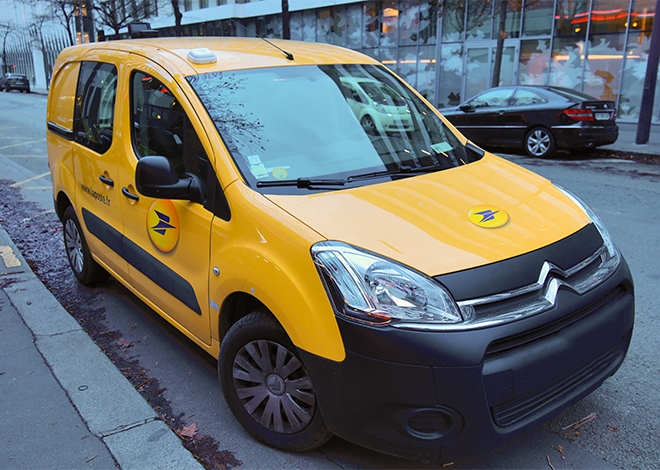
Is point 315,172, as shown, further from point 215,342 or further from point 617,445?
point 617,445

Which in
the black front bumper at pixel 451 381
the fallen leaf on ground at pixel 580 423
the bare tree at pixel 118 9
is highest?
the bare tree at pixel 118 9

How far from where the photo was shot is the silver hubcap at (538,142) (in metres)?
11.9

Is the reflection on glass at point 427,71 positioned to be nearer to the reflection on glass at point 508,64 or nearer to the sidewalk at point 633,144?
the reflection on glass at point 508,64

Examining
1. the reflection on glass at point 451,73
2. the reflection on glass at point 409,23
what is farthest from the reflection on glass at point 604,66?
the reflection on glass at point 409,23

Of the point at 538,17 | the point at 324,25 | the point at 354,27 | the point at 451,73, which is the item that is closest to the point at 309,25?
the point at 324,25

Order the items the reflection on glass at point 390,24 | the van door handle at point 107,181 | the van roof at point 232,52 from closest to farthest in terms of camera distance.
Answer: the van roof at point 232,52, the van door handle at point 107,181, the reflection on glass at point 390,24

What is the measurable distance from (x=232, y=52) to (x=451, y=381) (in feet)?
7.87

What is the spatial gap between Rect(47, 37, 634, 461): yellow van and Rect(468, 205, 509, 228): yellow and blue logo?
0.05ft

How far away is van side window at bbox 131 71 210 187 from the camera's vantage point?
10.2 feet

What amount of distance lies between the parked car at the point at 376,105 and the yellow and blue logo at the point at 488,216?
927mm

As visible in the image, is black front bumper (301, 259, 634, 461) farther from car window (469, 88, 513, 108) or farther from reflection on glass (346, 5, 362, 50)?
reflection on glass (346, 5, 362, 50)

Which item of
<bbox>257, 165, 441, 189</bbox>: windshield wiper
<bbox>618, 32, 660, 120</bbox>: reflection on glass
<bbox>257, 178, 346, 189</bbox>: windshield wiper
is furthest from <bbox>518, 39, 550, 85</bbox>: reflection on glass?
<bbox>257, 178, 346, 189</bbox>: windshield wiper

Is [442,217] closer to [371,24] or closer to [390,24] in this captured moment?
[390,24]

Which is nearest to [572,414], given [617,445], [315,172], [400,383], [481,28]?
[617,445]
